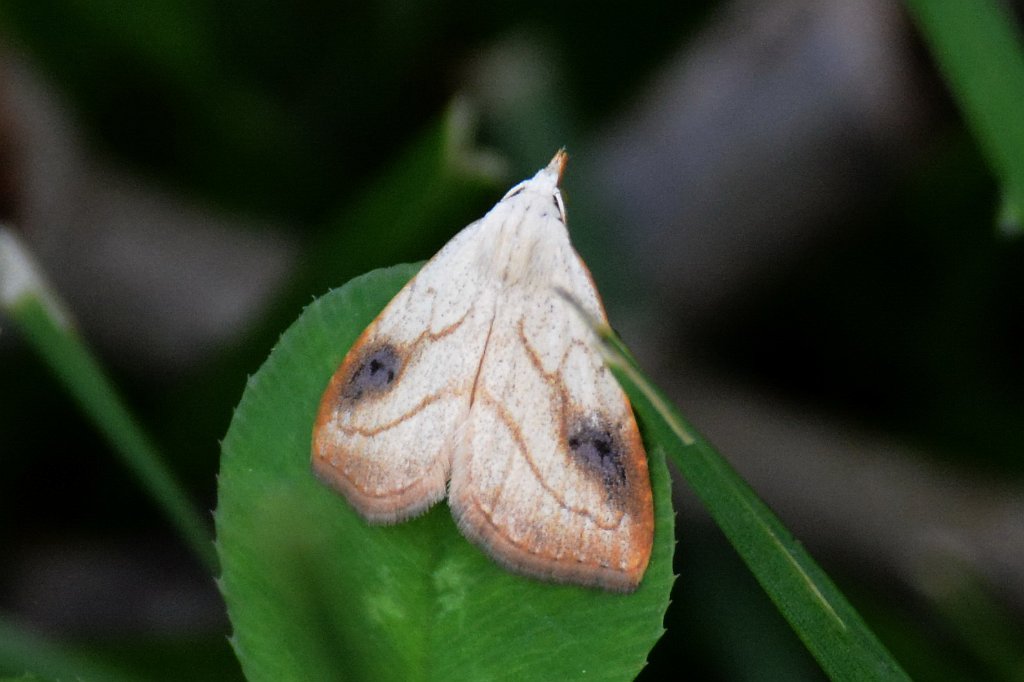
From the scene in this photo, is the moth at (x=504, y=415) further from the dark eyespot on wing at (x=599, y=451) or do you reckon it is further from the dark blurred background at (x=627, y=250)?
the dark blurred background at (x=627, y=250)

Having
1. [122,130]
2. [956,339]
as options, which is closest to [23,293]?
[122,130]

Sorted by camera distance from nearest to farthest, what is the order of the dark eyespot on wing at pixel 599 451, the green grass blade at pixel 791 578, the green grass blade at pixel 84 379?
the green grass blade at pixel 791 578 < the dark eyespot on wing at pixel 599 451 < the green grass blade at pixel 84 379

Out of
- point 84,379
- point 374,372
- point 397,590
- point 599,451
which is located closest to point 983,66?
point 599,451

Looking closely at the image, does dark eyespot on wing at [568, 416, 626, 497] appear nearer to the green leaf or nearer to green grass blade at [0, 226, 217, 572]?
the green leaf

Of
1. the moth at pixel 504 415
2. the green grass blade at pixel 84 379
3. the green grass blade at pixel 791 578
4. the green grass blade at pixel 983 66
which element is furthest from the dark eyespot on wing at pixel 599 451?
the green grass blade at pixel 983 66

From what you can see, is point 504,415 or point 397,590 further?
point 504,415

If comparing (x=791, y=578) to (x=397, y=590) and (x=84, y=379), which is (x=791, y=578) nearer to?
(x=397, y=590)
